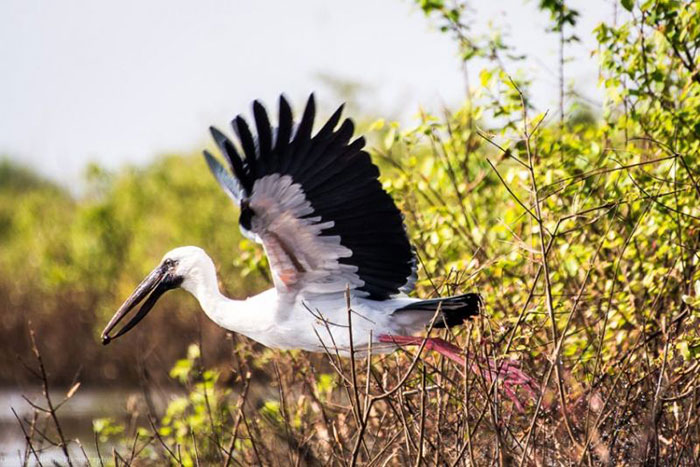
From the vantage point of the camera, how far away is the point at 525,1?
6770 millimetres

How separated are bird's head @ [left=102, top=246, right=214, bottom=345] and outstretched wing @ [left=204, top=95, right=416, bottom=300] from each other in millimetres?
624

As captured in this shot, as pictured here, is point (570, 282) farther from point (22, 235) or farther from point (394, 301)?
point (22, 235)

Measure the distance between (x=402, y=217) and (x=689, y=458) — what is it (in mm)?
2164

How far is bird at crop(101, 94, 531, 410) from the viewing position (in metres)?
5.55

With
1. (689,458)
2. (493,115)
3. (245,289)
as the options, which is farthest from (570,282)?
(245,289)

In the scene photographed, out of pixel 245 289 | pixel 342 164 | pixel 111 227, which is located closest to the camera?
pixel 342 164

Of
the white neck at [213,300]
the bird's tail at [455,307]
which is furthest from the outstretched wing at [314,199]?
the white neck at [213,300]

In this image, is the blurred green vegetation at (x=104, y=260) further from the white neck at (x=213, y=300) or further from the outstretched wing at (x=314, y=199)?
the outstretched wing at (x=314, y=199)

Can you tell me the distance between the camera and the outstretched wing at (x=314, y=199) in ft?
18.2

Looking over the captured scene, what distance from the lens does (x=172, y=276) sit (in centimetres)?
649

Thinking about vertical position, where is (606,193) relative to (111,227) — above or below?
below

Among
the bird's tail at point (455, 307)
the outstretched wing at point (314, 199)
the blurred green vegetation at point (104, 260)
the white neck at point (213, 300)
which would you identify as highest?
the blurred green vegetation at point (104, 260)

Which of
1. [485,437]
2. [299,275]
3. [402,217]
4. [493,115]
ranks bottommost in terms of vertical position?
[485,437]

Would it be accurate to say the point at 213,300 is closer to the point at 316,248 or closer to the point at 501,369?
the point at 316,248
